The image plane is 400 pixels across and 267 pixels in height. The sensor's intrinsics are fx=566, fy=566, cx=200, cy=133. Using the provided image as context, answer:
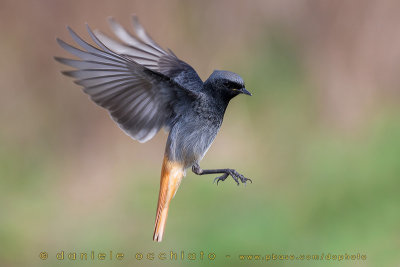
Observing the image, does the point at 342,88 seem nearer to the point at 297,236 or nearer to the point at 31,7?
the point at 297,236

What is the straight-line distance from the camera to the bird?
2703 millimetres

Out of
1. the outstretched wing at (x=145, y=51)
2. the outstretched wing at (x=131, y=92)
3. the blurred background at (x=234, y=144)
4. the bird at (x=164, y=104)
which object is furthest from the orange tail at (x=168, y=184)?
the blurred background at (x=234, y=144)

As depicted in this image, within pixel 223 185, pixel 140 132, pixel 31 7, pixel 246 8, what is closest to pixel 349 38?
pixel 246 8

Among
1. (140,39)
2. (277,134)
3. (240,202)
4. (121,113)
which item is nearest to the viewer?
(121,113)

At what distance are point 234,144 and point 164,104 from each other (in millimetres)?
4049

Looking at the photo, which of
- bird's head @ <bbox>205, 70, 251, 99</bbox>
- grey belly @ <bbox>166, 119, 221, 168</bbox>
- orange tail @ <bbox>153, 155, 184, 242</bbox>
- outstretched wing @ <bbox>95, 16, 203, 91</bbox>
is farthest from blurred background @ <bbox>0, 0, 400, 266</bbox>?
bird's head @ <bbox>205, 70, 251, 99</bbox>

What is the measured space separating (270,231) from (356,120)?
2.48 meters

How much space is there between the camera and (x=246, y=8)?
7684 millimetres

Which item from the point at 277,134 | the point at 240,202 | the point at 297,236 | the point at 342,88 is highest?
the point at 342,88

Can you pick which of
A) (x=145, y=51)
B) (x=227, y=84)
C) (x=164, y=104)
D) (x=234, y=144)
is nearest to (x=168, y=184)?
(x=164, y=104)

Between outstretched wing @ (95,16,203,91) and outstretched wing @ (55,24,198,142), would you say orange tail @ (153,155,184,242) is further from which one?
outstretched wing @ (95,16,203,91)

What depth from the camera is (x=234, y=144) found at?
6949 millimetres

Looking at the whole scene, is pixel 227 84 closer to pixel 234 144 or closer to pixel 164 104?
pixel 164 104

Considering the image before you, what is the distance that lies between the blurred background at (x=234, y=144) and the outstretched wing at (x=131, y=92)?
104 inches
